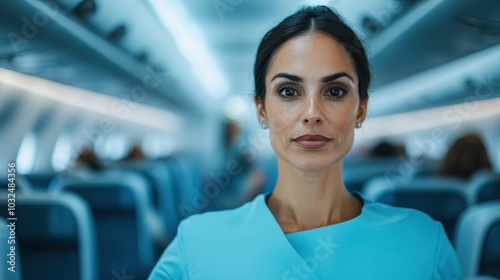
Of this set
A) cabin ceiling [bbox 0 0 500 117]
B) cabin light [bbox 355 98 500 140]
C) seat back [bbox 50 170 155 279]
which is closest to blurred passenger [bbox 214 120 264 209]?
seat back [bbox 50 170 155 279]

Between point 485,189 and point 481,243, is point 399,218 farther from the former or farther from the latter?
point 485,189

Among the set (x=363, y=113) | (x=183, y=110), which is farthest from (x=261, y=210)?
(x=183, y=110)

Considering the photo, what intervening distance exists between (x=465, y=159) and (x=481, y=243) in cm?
131

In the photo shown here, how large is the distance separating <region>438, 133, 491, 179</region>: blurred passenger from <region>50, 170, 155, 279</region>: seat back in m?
1.59

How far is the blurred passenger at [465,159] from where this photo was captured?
9.27 feet

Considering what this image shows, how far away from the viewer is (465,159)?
288cm

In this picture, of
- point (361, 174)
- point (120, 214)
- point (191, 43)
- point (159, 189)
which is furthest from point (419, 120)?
point (120, 214)

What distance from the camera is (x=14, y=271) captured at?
146cm

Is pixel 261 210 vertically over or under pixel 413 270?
over

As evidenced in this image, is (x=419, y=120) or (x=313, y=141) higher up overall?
(x=419, y=120)

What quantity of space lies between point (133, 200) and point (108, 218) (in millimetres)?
163

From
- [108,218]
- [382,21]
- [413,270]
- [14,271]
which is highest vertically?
[382,21]

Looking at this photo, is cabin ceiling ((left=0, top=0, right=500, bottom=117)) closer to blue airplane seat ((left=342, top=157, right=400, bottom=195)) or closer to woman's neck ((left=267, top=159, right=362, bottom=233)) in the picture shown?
woman's neck ((left=267, top=159, right=362, bottom=233))

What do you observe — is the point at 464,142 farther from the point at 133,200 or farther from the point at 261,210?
the point at 261,210
